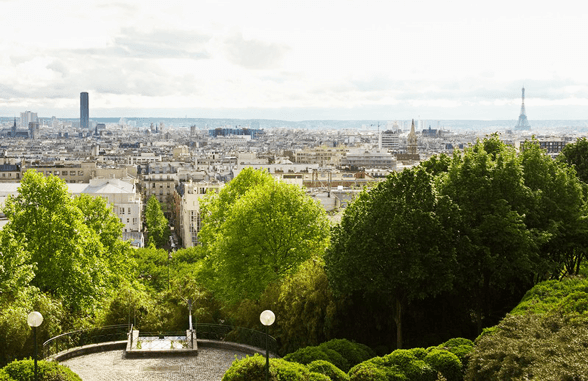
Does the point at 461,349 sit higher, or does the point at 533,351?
the point at 533,351

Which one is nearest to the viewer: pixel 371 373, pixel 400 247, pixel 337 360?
pixel 371 373

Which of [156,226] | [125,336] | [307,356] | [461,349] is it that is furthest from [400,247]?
[156,226]

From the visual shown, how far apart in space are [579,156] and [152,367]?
1397 inches

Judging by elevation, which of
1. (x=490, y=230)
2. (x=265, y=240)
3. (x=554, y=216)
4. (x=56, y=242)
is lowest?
(x=56, y=242)

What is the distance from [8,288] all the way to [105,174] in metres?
129

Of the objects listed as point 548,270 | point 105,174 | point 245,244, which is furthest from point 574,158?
point 105,174

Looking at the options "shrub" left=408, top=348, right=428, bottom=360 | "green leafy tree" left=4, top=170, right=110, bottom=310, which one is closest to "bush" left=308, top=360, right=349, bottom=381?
"shrub" left=408, top=348, right=428, bottom=360

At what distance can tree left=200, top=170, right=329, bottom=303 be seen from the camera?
43094 mm

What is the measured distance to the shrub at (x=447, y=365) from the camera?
2334 centimetres

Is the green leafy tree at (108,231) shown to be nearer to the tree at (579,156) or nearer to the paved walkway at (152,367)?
the paved walkway at (152,367)

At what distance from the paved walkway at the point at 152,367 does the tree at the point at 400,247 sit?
5.97 metres

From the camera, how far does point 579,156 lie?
54.5 meters

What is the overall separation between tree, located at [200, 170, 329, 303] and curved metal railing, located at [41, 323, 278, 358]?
397cm

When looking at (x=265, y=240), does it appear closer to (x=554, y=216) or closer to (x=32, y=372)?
(x=554, y=216)
